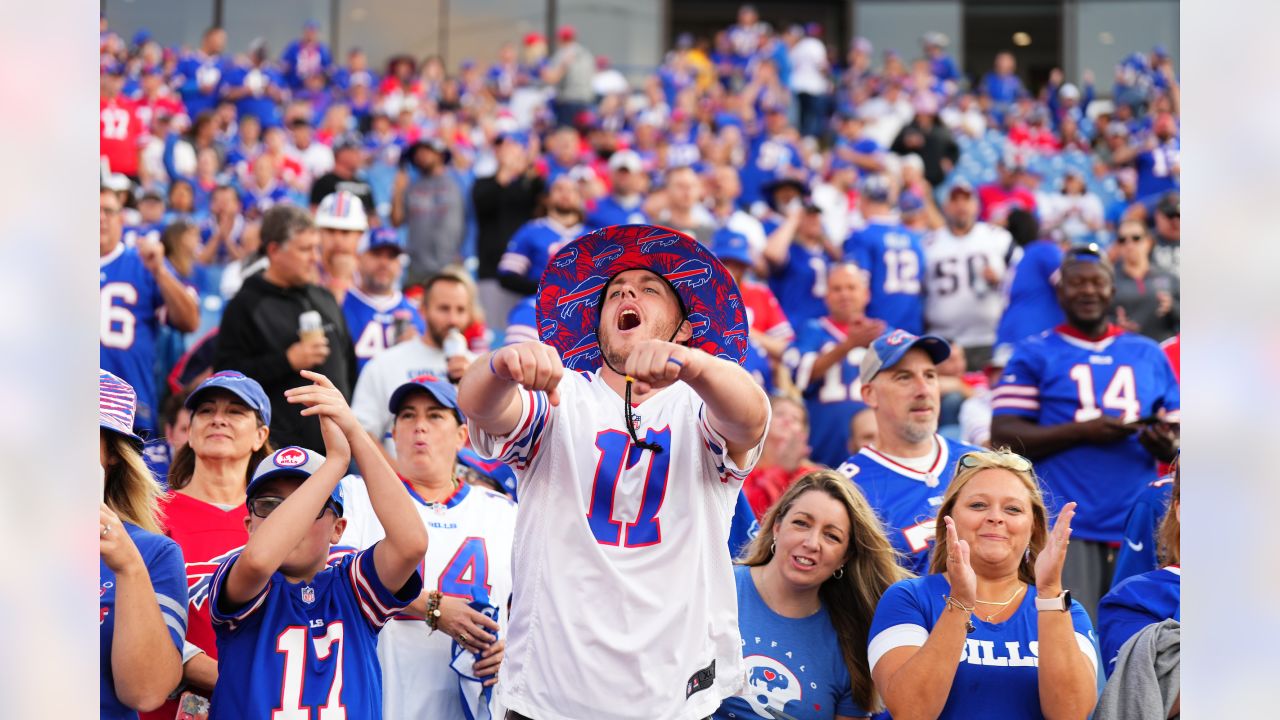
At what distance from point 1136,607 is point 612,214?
6.71m

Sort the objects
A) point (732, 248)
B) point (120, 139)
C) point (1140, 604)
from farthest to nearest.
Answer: point (120, 139), point (732, 248), point (1140, 604)

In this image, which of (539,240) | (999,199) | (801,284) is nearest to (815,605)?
(539,240)

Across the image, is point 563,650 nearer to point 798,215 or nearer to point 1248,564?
point 1248,564

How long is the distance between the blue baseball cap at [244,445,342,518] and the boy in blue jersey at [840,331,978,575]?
6.39 ft

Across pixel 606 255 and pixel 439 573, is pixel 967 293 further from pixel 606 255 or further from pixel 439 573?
pixel 606 255

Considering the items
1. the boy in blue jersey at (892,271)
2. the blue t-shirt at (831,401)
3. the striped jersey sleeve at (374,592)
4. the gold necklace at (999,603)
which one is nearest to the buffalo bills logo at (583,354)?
the striped jersey sleeve at (374,592)

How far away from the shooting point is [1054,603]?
148 inches

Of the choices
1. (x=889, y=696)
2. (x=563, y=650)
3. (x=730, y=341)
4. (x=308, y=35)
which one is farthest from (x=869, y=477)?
(x=308, y=35)

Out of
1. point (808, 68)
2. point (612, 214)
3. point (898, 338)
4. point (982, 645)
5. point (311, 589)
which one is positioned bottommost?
point (982, 645)

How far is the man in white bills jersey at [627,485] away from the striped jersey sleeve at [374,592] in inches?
28.1

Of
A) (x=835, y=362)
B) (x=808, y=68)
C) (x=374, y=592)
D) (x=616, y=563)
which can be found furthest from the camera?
(x=808, y=68)

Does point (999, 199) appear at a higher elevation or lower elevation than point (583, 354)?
higher

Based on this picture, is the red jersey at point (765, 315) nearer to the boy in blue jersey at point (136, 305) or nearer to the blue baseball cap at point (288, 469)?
the boy in blue jersey at point (136, 305)

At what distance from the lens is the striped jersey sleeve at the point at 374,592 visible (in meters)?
3.88
